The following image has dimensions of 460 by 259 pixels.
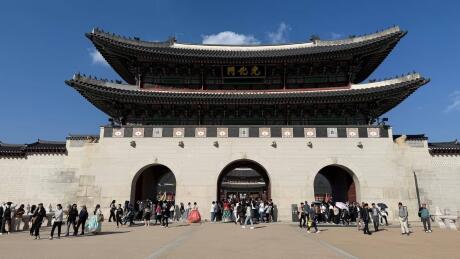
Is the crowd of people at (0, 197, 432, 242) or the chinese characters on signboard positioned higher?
the chinese characters on signboard

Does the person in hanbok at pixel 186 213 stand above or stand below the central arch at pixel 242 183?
below

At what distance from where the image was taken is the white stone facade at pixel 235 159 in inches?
877

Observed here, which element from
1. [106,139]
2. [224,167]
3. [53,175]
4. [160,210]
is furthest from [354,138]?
[53,175]

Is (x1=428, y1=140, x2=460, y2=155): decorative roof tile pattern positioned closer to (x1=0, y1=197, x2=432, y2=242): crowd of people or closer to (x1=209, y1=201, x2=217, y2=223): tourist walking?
(x1=0, y1=197, x2=432, y2=242): crowd of people

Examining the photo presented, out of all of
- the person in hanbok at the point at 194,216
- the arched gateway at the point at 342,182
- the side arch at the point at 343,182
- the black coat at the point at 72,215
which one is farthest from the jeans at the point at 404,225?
the black coat at the point at 72,215

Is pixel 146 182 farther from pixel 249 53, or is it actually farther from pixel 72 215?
pixel 249 53

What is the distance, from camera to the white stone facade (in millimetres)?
22281

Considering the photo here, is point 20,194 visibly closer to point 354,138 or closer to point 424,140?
point 354,138

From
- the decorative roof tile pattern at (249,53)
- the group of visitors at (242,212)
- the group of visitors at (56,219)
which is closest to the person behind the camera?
the group of visitors at (56,219)

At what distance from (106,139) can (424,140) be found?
24.0m

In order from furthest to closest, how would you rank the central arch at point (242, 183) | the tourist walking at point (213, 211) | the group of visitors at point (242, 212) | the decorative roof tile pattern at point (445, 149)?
the central arch at point (242, 183) → the decorative roof tile pattern at point (445, 149) → the tourist walking at point (213, 211) → the group of visitors at point (242, 212)

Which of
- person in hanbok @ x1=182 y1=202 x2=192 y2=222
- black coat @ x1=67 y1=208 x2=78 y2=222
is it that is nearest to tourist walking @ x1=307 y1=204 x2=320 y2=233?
person in hanbok @ x1=182 y1=202 x2=192 y2=222

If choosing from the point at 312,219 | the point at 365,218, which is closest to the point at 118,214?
the point at 312,219

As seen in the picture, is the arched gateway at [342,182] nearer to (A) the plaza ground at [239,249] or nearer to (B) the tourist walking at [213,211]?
(B) the tourist walking at [213,211]
